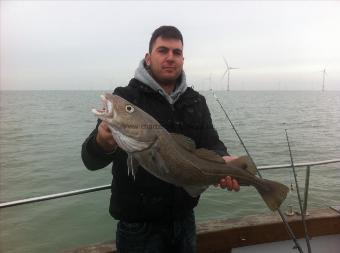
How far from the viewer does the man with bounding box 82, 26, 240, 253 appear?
303 cm

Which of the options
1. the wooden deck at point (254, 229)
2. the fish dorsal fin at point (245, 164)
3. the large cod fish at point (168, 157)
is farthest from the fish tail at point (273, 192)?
the wooden deck at point (254, 229)

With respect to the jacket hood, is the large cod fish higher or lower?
lower

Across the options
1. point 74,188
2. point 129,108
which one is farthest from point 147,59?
point 74,188

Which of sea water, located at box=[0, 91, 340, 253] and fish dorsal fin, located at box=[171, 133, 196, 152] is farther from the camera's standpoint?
sea water, located at box=[0, 91, 340, 253]

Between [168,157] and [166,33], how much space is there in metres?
1.20

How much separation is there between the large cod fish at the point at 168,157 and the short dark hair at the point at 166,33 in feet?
3.02

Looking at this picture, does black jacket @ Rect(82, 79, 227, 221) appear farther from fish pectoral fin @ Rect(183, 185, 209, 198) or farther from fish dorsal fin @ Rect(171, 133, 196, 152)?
fish dorsal fin @ Rect(171, 133, 196, 152)

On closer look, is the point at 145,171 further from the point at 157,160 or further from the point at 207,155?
the point at 207,155

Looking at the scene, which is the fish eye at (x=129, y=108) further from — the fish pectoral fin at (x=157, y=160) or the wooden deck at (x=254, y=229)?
the wooden deck at (x=254, y=229)

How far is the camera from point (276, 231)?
4.34 meters

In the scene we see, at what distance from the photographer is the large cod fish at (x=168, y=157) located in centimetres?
259

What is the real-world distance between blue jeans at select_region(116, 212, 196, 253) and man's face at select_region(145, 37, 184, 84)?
4.13 feet

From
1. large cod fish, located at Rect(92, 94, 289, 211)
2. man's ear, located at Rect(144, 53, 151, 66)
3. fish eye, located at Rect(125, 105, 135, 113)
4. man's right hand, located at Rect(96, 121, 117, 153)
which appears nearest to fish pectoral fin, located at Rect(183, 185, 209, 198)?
large cod fish, located at Rect(92, 94, 289, 211)

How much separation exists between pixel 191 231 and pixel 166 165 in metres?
0.93
